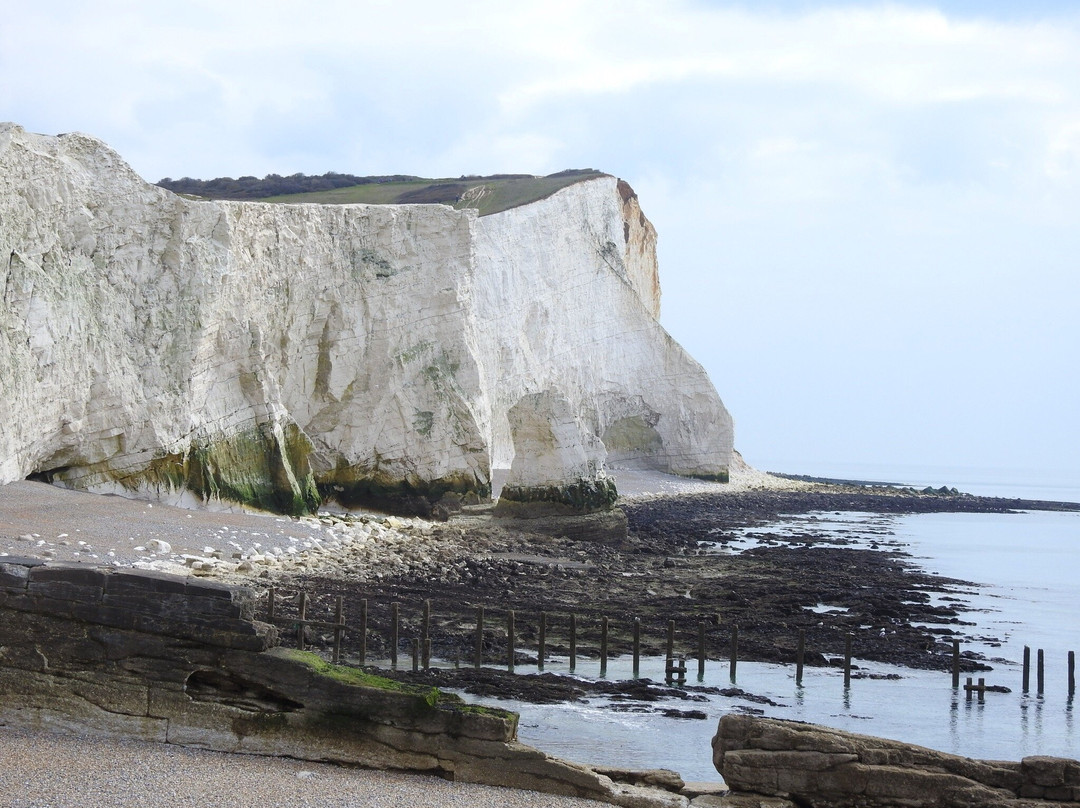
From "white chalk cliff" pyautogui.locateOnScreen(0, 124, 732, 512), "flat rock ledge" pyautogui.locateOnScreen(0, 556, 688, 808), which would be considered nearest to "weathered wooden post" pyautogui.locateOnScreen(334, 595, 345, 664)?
"flat rock ledge" pyautogui.locateOnScreen(0, 556, 688, 808)

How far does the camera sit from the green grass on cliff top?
46606 mm

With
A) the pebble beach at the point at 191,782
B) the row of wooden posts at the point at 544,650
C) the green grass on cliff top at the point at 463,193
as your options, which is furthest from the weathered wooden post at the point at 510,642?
the green grass on cliff top at the point at 463,193

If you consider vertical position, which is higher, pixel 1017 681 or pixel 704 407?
pixel 704 407

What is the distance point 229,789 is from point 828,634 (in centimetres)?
1284

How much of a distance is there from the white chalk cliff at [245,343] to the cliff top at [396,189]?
17.2 feet

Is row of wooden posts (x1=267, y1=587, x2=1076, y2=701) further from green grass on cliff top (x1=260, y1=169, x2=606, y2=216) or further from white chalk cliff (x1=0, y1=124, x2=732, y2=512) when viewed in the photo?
green grass on cliff top (x1=260, y1=169, x2=606, y2=216)

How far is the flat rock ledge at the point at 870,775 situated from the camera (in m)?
7.32

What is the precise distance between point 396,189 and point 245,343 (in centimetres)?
3023

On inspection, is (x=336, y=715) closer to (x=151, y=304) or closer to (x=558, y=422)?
(x=151, y=304)

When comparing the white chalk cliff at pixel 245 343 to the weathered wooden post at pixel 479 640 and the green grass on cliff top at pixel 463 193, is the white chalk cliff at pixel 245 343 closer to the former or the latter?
the green grass on cliff top at pixel 463 193

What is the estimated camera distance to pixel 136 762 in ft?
23.5

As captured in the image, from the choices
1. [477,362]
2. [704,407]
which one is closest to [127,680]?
[477,362]

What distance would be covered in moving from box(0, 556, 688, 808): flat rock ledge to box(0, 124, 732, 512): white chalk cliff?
1275 centimetres

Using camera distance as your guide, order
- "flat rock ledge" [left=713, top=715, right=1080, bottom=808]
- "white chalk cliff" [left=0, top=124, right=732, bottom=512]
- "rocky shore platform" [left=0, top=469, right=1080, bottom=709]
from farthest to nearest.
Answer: "white chalk cliff" [left=0, top=124, right=732, bottom=512] → "rocky shore platform" [left=0, top=469, right=1080, bottom=709] → "flat rock ledge" [left=713, top=715, right=1080, bottom=808]
